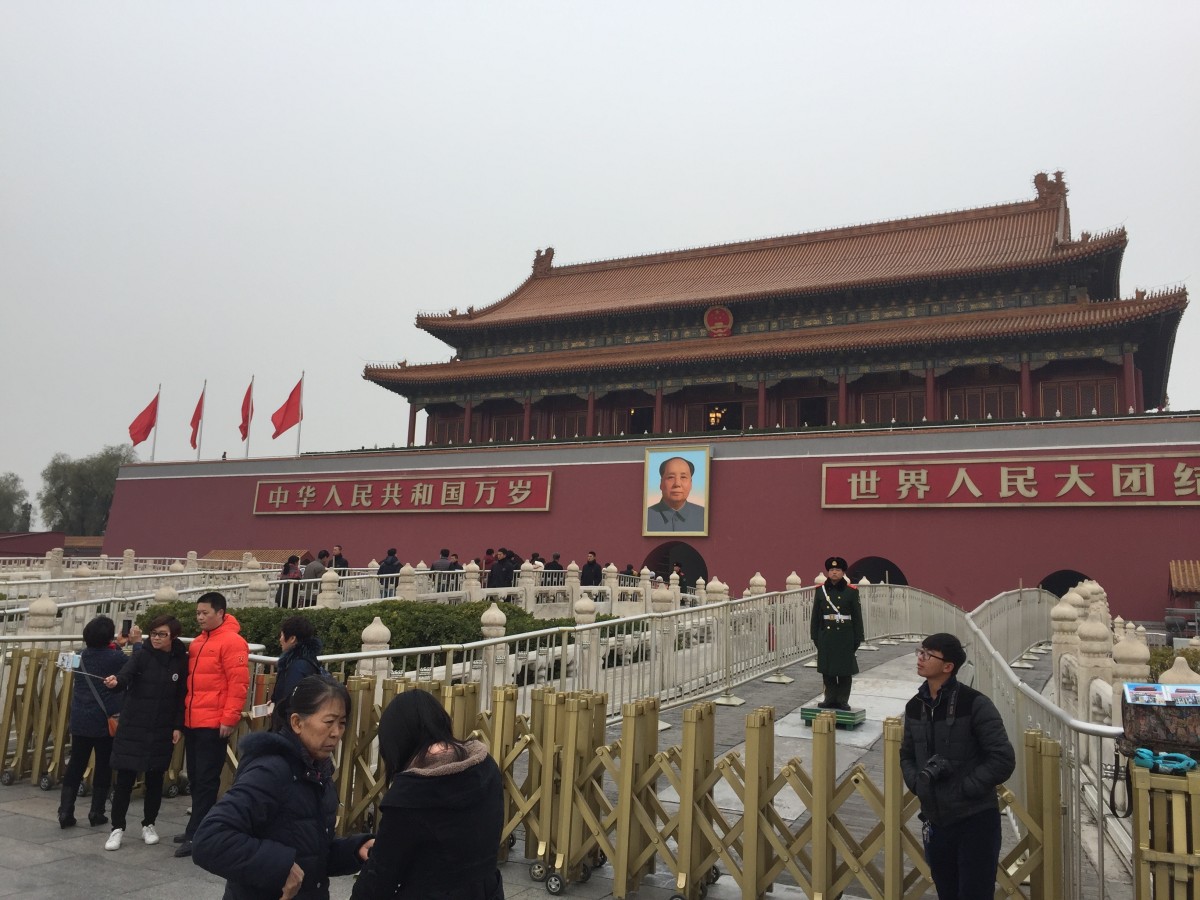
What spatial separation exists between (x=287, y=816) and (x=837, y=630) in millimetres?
5691

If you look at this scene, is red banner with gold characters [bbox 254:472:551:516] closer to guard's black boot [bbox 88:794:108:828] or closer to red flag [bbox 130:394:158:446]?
red flag [bbox 130:394:158:446]

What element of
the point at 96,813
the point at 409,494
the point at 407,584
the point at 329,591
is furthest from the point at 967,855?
the point at 409,494

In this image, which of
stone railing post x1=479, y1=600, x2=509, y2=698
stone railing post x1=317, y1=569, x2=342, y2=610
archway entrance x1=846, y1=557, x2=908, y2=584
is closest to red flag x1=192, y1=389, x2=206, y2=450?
stone railing post x1=317, y1=569, x2=342, y2=610

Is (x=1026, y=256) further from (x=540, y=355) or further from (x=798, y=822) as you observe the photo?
(x=798, y=822)

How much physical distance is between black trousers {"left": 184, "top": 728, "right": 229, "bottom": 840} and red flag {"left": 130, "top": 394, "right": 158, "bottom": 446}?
28.1 meters

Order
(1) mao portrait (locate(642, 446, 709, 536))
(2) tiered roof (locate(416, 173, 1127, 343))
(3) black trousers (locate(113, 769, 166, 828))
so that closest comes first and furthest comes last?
(3) black trousers (locate(113, 769, 166, 828)), (1) mao portrait (locate(642, 446, 709, 536)), (2) tiered roof (locate(416, 173, 1127, 343))

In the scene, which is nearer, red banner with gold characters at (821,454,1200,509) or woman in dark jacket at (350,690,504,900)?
woman in dark jacket at (350,690,504,900)

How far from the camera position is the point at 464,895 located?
246cm

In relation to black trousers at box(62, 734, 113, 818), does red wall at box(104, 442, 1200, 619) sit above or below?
above

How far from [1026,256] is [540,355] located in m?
15.7

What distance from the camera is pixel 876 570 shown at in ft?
74.8

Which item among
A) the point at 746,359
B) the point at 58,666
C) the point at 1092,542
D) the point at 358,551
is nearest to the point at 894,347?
the point at 746,359

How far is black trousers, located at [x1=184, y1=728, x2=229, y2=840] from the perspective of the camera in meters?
4.87

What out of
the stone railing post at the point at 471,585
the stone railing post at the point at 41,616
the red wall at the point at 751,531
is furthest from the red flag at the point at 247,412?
the stone railing post at the point at 41,616
